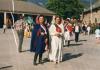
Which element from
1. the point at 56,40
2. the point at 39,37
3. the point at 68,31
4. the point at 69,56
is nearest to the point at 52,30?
the point at 56,40

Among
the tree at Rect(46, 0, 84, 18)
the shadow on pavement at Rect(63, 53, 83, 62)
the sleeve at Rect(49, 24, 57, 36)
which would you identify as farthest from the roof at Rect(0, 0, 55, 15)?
the sleeve at Rect(49, 24, 57, 36)

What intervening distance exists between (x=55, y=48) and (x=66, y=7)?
6344 centimetres

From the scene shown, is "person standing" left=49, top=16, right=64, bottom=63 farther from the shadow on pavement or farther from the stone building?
the stone building

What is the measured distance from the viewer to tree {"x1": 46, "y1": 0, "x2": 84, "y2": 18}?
78188 millimetres

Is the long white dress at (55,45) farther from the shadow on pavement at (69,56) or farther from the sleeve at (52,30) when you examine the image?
the shadow on pavement at (69,56)

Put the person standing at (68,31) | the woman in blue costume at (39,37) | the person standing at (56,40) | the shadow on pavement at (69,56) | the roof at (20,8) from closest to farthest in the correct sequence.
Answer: the woman in blue costume at (39,37)
the person standing at (56,40)
the shadow on pavement at (69,56)
the person standing at (68,31)
the roof at (20,8)

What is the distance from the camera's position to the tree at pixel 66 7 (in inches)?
3078

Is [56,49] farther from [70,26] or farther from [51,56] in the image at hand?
[70,26]

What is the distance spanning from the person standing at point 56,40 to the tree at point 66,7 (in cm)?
6175

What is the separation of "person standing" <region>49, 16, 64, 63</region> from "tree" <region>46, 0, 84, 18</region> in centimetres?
6175

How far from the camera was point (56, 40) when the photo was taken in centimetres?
1568

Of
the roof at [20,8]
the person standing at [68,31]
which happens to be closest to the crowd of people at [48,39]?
the person standing at [68,31]

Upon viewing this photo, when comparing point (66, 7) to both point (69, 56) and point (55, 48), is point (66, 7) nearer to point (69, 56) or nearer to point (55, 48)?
point (69, 56)

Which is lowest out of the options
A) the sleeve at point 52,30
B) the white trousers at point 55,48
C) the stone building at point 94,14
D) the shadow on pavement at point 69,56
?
the shadow on pavement at point 69,56
